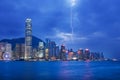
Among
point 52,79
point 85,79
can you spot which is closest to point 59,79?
point 52,79

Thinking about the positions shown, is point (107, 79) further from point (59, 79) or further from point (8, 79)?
point (8, 79)

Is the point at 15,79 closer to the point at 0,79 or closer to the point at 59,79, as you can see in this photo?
the point at 0,79

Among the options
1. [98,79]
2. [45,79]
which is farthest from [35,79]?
[98,79]

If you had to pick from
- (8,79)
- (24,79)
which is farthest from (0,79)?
(24,79)

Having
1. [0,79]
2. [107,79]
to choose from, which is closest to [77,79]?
[107,79]

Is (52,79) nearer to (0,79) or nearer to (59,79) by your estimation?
(59,79)

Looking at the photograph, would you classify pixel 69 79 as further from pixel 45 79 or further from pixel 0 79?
pixel 0 79
